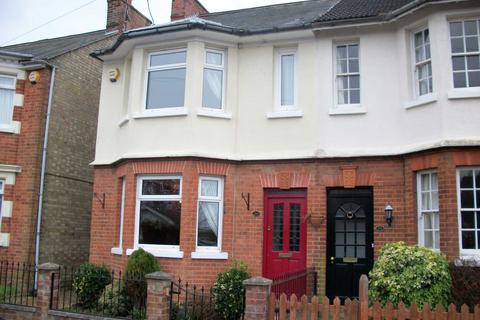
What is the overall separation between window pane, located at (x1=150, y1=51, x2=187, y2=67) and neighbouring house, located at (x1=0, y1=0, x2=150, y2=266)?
403 centimetres

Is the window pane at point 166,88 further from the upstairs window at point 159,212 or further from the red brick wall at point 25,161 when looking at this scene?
the red brick wall at point 25,161

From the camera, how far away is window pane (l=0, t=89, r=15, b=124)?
15.0 m

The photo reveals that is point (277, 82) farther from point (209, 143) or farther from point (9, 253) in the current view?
point (9, 253)

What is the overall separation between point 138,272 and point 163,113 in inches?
143

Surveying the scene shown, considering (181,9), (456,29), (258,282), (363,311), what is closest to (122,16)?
(181,9)

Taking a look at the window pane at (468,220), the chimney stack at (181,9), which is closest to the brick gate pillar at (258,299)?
the window pane at (468,220)

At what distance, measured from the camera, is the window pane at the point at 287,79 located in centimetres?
1232

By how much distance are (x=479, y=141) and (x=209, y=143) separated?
18.3 ft

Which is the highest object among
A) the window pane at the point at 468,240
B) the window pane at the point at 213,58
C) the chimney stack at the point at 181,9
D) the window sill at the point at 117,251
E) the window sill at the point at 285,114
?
the chimney stack at the point at 181,9

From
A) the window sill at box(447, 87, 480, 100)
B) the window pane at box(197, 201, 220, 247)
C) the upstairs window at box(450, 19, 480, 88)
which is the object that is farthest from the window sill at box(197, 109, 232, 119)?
the upstairs window at box(450, 19, 480, 88)

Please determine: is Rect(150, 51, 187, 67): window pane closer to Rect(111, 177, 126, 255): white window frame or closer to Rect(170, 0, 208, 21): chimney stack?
Rect(111, 177, 126, 255): white window frame

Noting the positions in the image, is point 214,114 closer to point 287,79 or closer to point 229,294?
point 287,79

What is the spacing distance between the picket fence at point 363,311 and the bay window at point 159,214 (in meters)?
4.54

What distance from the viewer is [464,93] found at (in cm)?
1022
